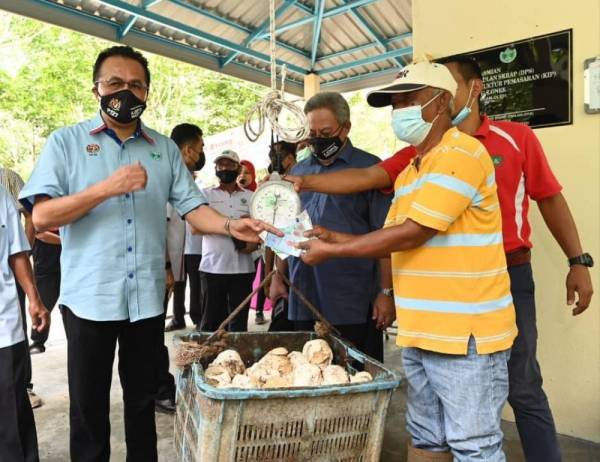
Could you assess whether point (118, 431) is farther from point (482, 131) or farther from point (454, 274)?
point (482, 131)

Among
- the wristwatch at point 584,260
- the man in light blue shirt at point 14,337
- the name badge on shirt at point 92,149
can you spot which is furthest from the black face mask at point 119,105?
the wristwatch at point 584,260

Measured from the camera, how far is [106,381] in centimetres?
200

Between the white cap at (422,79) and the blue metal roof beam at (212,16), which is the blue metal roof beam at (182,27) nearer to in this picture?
the blue metal roof beam at (212,16)

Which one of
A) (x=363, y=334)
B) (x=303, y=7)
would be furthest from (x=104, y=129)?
(x=303, y=7)

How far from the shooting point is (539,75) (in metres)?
2.73

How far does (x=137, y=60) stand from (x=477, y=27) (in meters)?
2.06

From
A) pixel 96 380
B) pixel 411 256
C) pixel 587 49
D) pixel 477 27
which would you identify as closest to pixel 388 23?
pixel 477 27

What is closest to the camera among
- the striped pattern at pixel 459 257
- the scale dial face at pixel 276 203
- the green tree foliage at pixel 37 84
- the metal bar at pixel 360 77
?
the striped pattern at pixel 459 257

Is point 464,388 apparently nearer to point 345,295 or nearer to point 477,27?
point 345,295

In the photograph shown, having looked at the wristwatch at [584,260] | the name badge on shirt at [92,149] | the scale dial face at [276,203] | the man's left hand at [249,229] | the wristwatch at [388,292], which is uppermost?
the name badge on shirt at [92,149]

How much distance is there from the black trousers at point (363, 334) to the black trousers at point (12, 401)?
1.38 m

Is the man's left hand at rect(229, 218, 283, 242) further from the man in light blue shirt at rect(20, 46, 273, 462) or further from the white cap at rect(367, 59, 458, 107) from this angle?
the white cap at rect(367, 59, 458, 107)

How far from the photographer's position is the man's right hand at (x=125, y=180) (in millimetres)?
1753

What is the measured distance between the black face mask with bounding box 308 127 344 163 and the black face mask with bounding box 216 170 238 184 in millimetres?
1789
